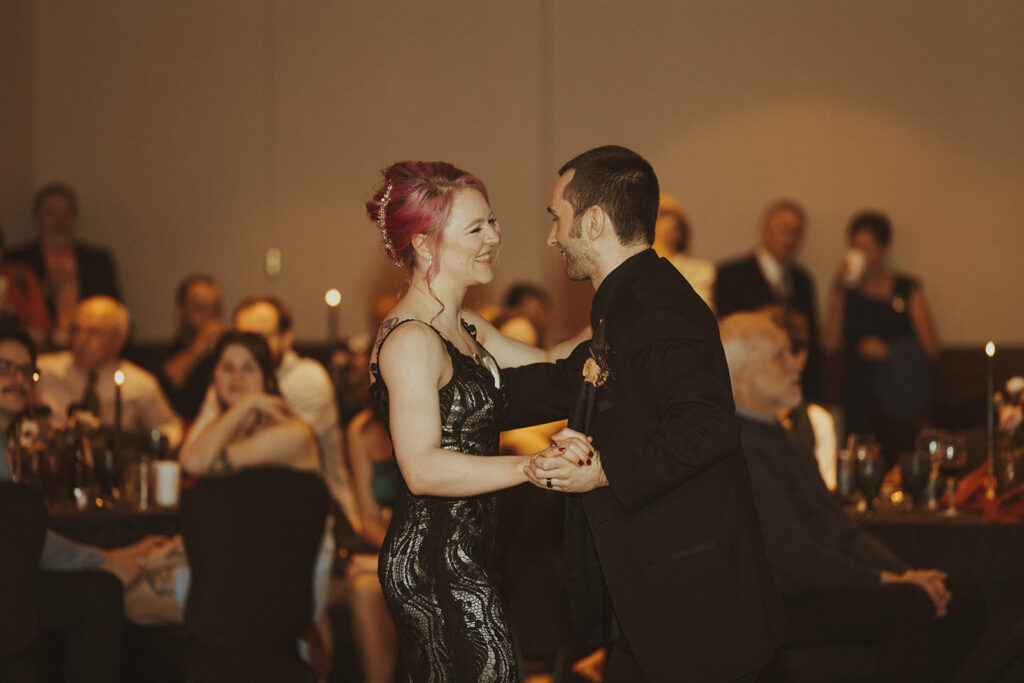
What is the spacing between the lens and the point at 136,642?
3812mm

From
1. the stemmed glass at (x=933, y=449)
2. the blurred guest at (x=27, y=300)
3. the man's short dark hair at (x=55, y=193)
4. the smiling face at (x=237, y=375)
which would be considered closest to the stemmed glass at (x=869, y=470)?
the stemmed glass at (x=933, y=449)

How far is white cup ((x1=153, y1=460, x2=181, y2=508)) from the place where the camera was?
395cm

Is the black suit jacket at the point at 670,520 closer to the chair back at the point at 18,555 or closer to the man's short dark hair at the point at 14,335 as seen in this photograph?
the chair back at the point at 18,555

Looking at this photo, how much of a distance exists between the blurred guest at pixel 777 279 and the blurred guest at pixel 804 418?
2068 millimetres

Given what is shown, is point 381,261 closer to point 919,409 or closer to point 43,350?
point 43,350

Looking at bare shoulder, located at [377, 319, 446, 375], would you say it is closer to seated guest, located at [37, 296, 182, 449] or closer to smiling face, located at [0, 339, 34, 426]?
smiling face, located at [0, 339, 34, 426]

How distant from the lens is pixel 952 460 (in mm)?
3756

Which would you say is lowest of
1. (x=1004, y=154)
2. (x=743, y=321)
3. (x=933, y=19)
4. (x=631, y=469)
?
(x=631, y=469)

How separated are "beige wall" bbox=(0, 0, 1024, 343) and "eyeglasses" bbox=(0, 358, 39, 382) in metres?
3.89

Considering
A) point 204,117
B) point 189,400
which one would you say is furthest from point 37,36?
point 189,400

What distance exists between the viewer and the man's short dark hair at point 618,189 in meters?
2.39

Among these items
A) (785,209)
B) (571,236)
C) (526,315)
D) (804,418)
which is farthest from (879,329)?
(571,236)

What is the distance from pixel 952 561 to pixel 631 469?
1832 mm

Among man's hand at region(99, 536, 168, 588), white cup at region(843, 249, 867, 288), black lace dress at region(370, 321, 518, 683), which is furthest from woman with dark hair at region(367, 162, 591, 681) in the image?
white cup at region(843, 249, 867, 288)
